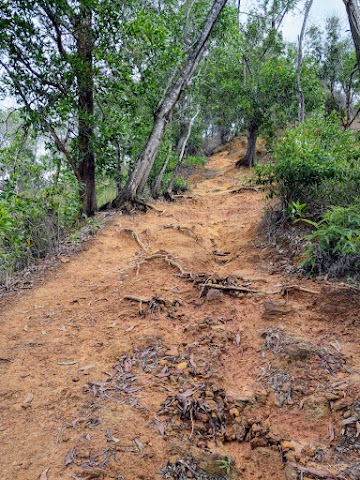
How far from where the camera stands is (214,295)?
12.9ft

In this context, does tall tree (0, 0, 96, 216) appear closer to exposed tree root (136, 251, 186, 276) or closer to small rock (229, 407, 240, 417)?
exposed tree root (136, 251, 186, 276)

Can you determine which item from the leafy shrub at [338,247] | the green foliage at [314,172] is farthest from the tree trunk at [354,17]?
the leafy shrub at [338,247]

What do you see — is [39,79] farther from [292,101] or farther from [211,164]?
[211,164]

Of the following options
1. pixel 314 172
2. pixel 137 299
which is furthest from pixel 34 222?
pixel 314 172

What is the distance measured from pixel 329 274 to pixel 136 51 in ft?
18.3

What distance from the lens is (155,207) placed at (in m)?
8.55

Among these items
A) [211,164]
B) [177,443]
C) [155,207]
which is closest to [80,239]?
[155,207]

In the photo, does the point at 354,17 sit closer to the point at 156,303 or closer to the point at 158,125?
the point at 156,303

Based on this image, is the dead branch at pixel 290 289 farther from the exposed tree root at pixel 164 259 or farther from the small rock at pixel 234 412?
the small rock at pixel 234 412

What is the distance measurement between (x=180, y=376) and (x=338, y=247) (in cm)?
200

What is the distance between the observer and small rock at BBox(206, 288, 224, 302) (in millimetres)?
3922

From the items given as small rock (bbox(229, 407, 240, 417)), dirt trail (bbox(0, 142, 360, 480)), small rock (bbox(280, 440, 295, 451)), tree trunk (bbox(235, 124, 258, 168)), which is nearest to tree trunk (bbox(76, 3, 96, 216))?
dirt trail (bbox(0, 142, 360, 480))

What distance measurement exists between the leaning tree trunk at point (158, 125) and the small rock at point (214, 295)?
192 inches

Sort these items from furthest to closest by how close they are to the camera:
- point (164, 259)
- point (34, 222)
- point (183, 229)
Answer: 1. point (183, 229)
2. point (34, 222)
3. point (164, 259)
